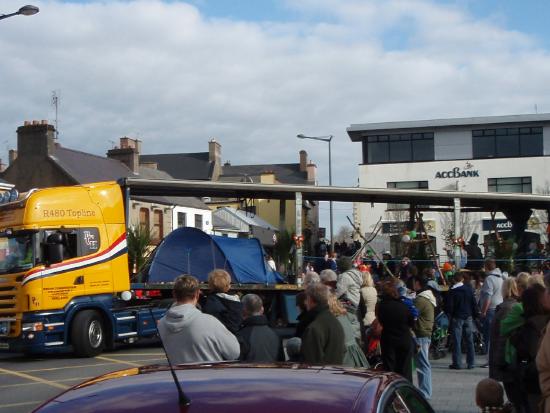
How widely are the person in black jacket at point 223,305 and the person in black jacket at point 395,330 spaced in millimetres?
2171

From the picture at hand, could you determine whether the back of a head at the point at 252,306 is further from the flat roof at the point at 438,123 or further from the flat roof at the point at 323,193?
the flat roof at the point at 438,123

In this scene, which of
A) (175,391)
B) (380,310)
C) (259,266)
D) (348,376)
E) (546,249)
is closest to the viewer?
(175,391)

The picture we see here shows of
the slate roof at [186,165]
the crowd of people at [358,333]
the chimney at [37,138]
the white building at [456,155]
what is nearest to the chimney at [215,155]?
the slate roof at [186,165]

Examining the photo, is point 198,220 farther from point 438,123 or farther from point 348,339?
point 348,339

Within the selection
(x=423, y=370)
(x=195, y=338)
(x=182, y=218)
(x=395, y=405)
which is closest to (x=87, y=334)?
(x=423, y=370)

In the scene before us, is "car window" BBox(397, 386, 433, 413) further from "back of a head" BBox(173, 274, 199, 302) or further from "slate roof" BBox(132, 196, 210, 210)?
"slate roof" BBox(132, 196, 210, 210)

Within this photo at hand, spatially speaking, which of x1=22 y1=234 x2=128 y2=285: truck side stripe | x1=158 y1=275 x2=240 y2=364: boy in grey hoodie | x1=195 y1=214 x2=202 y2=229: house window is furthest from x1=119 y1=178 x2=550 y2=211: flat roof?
x1=195 y1=214 x2=202 y2=229: house window

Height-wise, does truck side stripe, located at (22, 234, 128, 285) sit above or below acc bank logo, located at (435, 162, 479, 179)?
below

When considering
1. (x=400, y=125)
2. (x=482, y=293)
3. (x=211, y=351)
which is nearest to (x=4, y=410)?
(x=211, y=351)

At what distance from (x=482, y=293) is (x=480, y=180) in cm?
4467

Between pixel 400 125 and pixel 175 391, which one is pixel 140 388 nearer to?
pixel 175 391

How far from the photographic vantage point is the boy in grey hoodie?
20.9ft

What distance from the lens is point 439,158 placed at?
195 feet

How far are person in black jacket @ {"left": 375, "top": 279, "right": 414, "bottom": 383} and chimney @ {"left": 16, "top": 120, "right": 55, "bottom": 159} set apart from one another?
3683 centimetres
